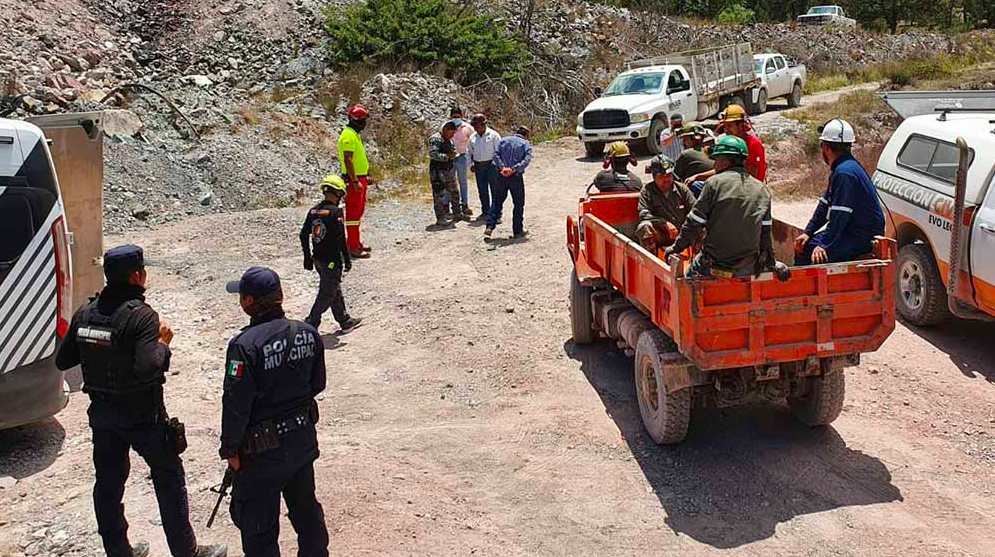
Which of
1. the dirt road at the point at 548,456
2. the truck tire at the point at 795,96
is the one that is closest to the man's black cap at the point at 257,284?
the dirt road at the point at 548,456

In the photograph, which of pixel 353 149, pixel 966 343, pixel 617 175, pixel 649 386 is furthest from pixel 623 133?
pixel 649 386

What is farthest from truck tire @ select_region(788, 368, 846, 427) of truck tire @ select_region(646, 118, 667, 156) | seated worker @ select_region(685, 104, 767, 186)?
truck tire @ select_region(646, 118, 667, 156)

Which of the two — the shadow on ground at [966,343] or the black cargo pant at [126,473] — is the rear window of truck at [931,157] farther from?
the black cargo pant at [126,473]

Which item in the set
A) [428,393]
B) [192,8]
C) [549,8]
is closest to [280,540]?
[428,393]

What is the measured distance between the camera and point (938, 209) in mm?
8461

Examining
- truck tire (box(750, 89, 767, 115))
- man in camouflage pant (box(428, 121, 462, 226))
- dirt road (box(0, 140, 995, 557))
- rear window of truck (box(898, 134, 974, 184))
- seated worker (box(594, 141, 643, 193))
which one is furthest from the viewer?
truck tire (box(750, 89, 767, 115))

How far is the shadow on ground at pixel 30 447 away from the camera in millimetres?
6477

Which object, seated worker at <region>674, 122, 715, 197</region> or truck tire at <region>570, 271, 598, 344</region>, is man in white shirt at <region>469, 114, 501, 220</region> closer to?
truck tire at <region>570, 271, 598, 344</region>

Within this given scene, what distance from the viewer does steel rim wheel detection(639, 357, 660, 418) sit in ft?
21.3

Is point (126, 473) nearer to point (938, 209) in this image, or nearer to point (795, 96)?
point (938, 209)

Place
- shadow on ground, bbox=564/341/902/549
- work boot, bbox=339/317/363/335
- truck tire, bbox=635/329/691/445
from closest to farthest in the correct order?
1. shadow on ground, bbox=564/341/902/549
2. truck tire, bbox=635/329/691/445
3. work boot, bbox=339/317/363/335

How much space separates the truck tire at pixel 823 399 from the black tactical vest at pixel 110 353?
440cm

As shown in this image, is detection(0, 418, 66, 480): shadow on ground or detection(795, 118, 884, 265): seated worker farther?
detection(0, 418, 66, 480): shadow on ground

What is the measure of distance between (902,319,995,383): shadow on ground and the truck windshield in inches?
502
